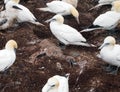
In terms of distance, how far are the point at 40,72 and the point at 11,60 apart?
67cm

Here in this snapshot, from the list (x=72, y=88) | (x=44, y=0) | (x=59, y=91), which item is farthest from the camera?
(x=44, y=0)

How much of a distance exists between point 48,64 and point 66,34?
827mm

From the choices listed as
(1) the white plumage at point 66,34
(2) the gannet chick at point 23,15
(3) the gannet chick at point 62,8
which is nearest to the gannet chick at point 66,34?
(1) the white plumage at point 66,34

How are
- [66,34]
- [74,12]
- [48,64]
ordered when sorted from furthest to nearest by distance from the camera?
[74,12] < [66,34] < [48,64]

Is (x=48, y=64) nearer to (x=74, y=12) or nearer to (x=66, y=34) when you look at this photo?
(x=66, y=34)

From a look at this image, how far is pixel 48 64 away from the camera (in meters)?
11.1

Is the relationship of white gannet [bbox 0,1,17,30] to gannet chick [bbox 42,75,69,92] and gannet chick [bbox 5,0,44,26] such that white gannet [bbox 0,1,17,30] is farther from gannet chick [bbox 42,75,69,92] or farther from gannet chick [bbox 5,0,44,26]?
gannet chick [bbox 42,75,69,92]

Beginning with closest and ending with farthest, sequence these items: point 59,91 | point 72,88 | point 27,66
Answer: point 59,91, point 72,88, point 27,66

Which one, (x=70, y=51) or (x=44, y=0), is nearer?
(x=70, y=51)

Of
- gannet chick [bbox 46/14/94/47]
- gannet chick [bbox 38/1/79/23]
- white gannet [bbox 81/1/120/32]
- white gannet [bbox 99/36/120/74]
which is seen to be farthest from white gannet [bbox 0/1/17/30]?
white gannet [bbox 99/36/120/74]

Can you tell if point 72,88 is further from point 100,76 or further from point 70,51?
point 70,51

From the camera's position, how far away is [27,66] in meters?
11.1

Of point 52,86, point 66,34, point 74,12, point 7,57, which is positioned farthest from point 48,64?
point 74,12

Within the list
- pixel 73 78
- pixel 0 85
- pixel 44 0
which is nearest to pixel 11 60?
pixel 0 85
